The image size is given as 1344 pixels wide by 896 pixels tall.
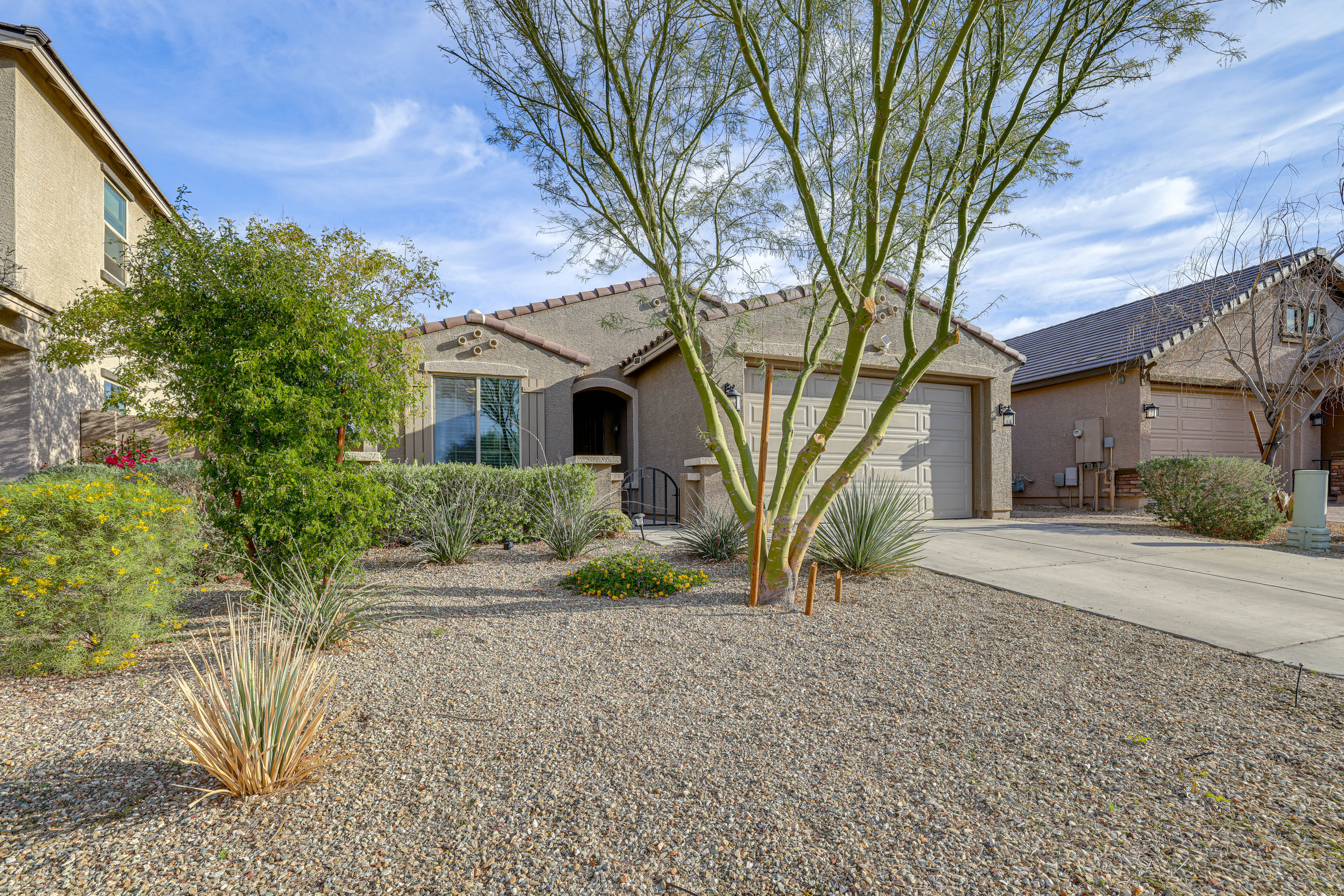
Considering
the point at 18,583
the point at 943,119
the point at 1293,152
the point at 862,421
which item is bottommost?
the point at 18,583

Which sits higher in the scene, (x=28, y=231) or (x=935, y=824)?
(x=28, y=231)

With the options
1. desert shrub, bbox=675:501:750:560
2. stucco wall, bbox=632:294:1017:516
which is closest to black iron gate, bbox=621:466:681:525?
stucco wall, bbox=632:294:1017:516

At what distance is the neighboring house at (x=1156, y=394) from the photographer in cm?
1245

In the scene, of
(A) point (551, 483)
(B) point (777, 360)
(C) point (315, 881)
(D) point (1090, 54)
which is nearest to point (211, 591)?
(A) point (551, 483)

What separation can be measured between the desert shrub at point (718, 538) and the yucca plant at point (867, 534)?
3.05 feet

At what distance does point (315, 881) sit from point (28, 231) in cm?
1142

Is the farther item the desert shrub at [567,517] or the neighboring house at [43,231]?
the neighboring house at [43,231]

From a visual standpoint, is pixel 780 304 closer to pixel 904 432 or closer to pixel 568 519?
pixel 904 432

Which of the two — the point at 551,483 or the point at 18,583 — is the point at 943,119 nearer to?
the point at 551,483

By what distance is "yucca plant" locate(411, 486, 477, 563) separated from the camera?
674 cm

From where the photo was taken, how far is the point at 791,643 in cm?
428

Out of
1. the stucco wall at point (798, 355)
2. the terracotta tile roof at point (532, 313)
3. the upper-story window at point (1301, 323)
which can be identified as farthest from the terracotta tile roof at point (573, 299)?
the upper-story window at point (1301, 323)

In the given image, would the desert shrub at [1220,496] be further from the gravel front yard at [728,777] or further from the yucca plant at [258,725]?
the yucca plant at [258,725]

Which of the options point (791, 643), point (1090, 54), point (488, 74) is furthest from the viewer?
point (488, 74)
